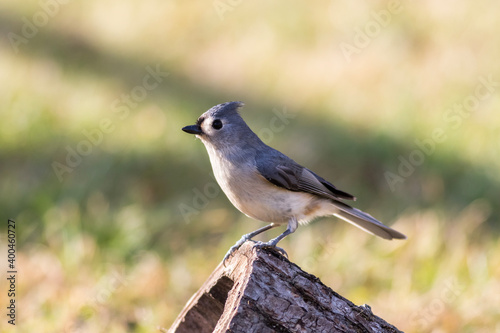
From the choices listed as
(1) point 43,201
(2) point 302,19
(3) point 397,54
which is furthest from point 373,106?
(1) point 43,201

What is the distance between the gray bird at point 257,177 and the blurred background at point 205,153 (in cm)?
104

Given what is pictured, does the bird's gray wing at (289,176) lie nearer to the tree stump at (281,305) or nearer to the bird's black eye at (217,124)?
the bird's black eye at (217,124)

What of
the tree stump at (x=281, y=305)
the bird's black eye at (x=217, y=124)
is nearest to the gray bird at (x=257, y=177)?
the bird's black eye at (x=217, y=124)

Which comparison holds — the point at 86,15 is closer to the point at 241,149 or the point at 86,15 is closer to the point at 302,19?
the point at 302,19

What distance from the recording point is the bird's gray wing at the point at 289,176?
406 centimetres

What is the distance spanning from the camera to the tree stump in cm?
290

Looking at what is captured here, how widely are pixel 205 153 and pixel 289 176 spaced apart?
3.27 metres

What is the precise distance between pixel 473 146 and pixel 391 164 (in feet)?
3.10

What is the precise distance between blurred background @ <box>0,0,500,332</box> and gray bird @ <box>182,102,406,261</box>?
3.43 feet

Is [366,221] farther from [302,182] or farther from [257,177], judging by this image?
[257,177]

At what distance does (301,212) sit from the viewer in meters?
4.14

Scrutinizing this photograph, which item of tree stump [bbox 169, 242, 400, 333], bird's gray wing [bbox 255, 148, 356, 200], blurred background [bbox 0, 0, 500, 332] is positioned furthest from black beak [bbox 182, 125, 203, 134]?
blurred background [bbox 0, 0, 500, 332]

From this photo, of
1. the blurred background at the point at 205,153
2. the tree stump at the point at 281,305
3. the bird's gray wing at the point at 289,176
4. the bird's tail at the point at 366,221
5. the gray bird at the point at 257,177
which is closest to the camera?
→ the tree stump at the point at 281,305

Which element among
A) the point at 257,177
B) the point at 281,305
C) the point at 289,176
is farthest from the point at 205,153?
the point at 281,305
